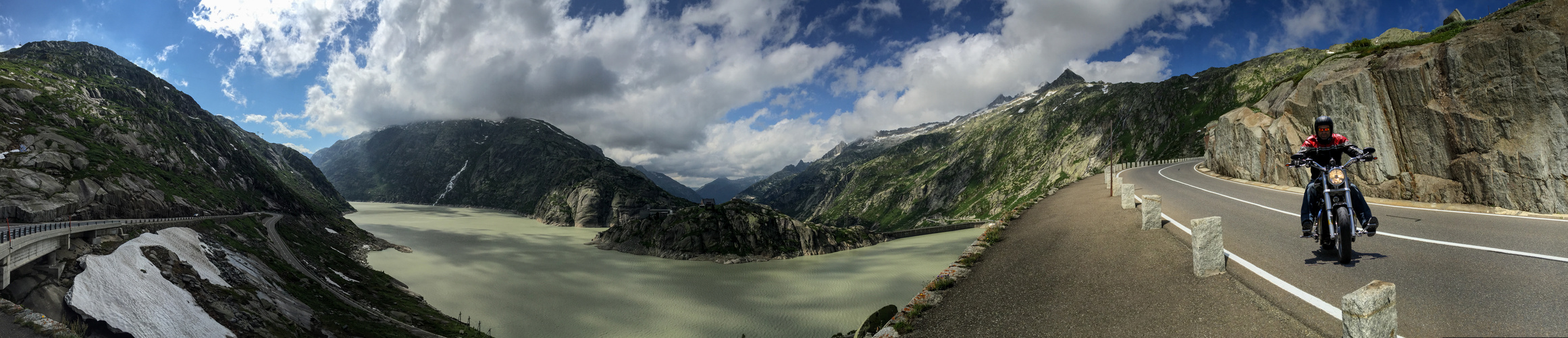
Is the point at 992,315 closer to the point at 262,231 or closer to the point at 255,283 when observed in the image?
the point at 255,283

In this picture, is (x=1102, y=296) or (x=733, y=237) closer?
(x=1102, y=296)

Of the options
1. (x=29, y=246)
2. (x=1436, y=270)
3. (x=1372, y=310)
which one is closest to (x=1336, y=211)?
(x=1436, y=270)

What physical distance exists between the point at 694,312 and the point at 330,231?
328 ft

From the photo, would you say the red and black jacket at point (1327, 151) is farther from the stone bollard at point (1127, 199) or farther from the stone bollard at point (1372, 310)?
the stone bollard at point (1127, 199)

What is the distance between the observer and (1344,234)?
305 inches

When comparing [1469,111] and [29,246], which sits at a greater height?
[1469,111]

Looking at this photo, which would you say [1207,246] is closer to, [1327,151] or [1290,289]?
[1290,289]

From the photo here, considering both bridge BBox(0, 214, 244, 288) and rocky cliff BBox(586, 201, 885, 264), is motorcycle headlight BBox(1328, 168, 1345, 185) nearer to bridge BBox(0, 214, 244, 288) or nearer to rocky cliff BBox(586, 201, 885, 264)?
bridge BBox(0, 214, 244, 288)

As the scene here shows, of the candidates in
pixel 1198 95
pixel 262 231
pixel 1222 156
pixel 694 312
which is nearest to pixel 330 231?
pixel 262 231

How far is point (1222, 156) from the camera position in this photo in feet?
111

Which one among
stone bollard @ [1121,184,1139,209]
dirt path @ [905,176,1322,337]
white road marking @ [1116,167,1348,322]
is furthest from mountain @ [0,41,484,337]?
stone bollard @ [1121,184,1139,209]

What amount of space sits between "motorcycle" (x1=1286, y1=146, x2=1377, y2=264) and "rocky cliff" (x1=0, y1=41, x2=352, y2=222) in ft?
276

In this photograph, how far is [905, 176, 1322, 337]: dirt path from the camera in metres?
6.81

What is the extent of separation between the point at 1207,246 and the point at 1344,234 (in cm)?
186
